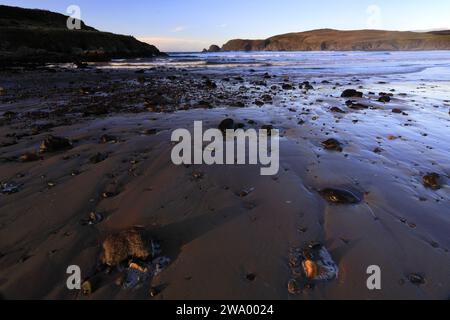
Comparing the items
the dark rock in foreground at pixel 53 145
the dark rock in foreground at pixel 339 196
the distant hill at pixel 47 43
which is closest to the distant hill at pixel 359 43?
the distant hill at pixel 47 43

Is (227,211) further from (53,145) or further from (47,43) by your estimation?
(47,43)

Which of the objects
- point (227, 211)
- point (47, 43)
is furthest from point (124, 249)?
point (47, 43)

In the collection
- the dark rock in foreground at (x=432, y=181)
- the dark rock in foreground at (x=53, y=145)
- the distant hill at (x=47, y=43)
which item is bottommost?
the dark rock in foreground at (x=432, y=181)

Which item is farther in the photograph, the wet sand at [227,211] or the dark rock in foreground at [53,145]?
the dark rock in foreground at [53,145]

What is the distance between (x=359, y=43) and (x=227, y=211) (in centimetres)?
14058

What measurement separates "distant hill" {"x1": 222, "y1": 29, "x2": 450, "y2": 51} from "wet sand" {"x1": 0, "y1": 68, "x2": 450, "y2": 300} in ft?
375

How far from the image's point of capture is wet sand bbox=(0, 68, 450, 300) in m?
3.01

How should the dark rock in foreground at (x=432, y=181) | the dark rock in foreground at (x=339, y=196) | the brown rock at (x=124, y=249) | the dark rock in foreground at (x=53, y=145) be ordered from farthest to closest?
the dark rock in foreground at (x=53, y=145) < the dark rock in foreground at (x=432, y=181) < the dark rock in foreground at (x=339, y=196) < the brown rock at (x=124, y=249)

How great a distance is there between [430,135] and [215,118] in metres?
5.39

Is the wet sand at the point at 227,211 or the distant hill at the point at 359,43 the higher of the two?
the distant hill at the point at 359,43

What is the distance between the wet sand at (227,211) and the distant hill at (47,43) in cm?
3071

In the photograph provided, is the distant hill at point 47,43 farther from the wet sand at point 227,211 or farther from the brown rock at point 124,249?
the brown rock at point 124,249

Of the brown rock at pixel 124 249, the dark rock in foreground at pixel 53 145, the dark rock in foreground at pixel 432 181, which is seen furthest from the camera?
the dark rock in foreground at pixel 53 145

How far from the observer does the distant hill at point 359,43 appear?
107794mm
